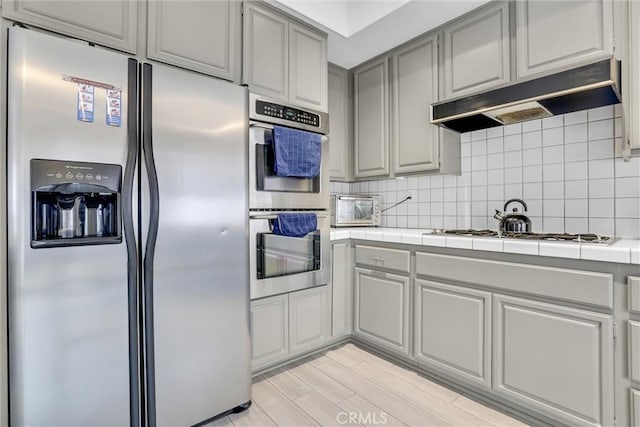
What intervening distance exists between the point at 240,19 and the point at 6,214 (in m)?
1.48

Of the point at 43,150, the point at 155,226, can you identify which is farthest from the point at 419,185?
the point at 43,150

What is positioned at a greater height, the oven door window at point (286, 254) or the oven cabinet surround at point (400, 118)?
the oven cabinet surround at point (400, 118)

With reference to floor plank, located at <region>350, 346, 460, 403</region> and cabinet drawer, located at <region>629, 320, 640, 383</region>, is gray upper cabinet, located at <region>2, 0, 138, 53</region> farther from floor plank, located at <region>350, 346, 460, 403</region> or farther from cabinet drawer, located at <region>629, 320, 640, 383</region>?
cabinet drawer, located at <region>629, 320, 640, 383</region>

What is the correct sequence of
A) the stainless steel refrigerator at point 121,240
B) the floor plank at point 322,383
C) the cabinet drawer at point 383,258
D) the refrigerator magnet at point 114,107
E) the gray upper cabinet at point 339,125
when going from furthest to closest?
the gray upper cabinet at point 339,125
the cabinet drawer at point 383,258
the floor plank at point 322,383
the refrigerator magnet at point 114,107
the stainless steel refrigerator at point 121,240

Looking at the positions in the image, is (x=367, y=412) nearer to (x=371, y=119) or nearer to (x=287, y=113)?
(x=287, y=113)

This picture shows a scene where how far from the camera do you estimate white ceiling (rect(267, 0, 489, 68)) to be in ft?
6.74

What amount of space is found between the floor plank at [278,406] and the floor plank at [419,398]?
1.73ft

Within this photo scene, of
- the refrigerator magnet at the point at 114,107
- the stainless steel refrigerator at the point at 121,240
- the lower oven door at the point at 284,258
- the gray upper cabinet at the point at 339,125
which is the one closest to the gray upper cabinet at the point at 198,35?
the stainless steel refrigerator at the point at 121,240

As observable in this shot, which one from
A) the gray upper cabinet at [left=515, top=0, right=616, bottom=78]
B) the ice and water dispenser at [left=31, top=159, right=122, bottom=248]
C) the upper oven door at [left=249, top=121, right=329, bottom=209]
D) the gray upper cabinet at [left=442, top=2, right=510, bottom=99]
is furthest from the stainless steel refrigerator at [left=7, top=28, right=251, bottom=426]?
the gray upper cabinet at [left=515, top=0, right=616, bottom=78]

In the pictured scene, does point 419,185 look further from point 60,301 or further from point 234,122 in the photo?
point 60,301

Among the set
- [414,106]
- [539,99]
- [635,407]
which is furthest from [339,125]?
[635,407]

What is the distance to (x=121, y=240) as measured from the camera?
1323 mm

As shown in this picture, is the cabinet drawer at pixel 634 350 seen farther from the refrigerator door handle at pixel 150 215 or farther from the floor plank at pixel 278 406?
the refrigerator door handle at pixel 150 215

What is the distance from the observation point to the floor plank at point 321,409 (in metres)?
1.64
